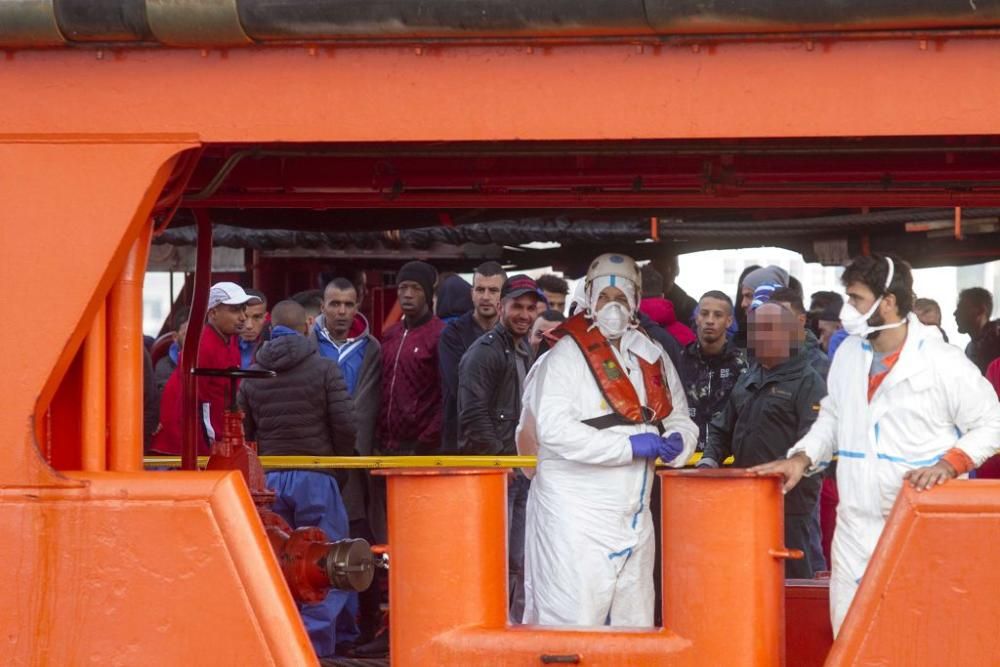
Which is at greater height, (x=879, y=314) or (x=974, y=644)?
(x=879, y=314)

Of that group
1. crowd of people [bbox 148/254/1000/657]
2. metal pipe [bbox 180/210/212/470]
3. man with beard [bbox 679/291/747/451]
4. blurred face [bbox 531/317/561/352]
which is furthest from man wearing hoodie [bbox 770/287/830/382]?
metal pipe [bbox 180/210/212/470]

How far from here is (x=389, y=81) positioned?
3.66 meters

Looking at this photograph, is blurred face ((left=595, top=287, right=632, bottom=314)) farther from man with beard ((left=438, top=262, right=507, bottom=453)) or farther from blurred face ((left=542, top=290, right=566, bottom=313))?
blurred face ((left=542, top=290, right=566, bottom=313))

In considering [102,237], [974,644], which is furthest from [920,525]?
[102,237]

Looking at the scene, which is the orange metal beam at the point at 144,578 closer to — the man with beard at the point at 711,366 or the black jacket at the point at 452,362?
the man with beard at the point at 711,366

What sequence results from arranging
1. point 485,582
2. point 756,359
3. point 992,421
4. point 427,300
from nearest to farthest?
1. point 485,582
2. point 992,421
3. point 756,359
4. point 427,300

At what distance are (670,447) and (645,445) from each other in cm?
11

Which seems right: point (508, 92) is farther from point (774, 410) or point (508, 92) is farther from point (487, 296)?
point (487, 296)

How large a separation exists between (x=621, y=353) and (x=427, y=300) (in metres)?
2.90

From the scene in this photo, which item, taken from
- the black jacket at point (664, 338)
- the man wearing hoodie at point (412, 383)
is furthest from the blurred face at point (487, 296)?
the black jacket at point (664, 338)

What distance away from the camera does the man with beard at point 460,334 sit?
7938 mm

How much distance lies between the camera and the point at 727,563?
3877 mm

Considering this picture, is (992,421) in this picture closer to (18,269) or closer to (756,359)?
(756,359)

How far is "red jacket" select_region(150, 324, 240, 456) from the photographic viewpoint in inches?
298
